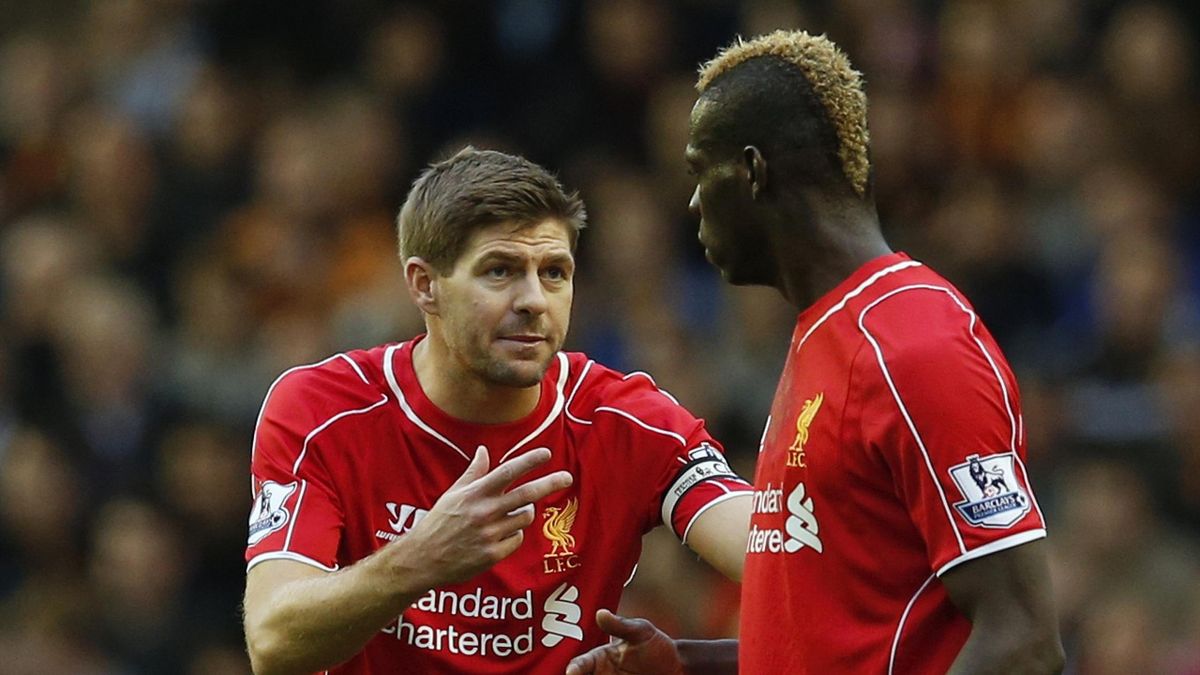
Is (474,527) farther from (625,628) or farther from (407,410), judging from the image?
(407,410)

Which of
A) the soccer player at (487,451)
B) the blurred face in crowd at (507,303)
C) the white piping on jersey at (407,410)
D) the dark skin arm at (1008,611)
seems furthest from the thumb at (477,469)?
the dark skin arm at (1008,611)

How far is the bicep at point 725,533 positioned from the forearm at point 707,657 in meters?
0.20

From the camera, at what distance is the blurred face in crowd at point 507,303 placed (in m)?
5.37

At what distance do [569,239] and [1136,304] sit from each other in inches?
184

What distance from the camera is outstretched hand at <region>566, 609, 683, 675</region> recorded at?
17.0 feet

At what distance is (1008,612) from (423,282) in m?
2.11

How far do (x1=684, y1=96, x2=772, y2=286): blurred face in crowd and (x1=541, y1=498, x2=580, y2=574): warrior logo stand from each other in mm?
1097

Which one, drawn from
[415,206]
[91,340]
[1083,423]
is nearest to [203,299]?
[91,340]

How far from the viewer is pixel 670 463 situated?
5.61 meters

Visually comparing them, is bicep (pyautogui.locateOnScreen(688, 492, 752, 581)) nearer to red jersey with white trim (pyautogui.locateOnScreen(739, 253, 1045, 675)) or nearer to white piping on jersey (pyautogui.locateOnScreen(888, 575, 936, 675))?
red jersey with white trim (pyautogui.locateOnScreen(739, 253, 1045, 675))

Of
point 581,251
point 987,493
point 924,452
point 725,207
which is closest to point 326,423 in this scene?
point 725,207

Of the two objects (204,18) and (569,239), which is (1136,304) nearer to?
(569,239)

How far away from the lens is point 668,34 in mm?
11516

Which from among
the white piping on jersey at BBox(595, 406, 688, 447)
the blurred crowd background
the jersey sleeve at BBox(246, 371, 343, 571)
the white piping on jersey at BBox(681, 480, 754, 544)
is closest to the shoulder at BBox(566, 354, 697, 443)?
the white piping on jersey at BBox(595, 406, 688, 447)
